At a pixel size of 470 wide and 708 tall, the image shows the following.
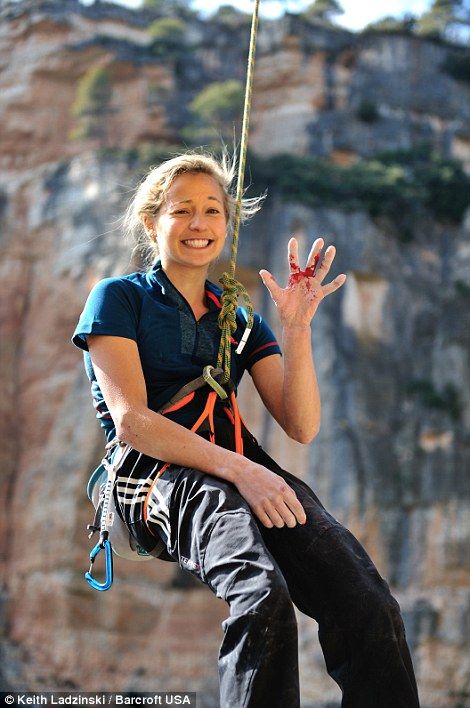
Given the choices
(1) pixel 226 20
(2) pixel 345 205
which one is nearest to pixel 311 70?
(1) pixel 226 20

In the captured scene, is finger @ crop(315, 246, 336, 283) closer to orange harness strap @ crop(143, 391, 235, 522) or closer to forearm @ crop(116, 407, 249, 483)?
orange harness strap @ crop(143, 391, 235, 522)

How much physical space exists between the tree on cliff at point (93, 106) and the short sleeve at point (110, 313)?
89.5 feet

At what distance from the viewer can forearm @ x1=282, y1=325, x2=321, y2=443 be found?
4832mm

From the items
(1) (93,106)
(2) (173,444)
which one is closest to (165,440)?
(2) (173,444)

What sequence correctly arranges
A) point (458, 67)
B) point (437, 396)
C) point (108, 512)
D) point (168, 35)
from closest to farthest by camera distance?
1. point (108, 512)
2. point (437, 396)
3. point (168, 35)
4. point (458, 67)

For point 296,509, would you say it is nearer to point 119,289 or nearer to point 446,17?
point 119,289

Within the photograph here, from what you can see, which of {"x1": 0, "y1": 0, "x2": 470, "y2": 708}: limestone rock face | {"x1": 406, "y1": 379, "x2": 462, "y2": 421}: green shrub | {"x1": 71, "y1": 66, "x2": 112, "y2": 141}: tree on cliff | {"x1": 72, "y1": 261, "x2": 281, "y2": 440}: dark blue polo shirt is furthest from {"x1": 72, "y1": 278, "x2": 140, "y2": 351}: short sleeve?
{"x1": 71, "y1": 66, "x2": 112, "y2": 141}: tree on cliff

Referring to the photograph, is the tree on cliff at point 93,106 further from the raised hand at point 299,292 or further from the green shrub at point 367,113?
the raised hand at point 299,292

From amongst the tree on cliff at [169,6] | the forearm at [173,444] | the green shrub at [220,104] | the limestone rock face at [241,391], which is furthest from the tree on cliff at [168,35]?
the forearm at [173,444]

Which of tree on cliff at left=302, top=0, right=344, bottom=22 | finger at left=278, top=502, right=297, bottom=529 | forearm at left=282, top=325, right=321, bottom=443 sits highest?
tree on cliff at left=302, top=0, right=344, bottom=22

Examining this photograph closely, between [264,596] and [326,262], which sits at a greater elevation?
[326,262]

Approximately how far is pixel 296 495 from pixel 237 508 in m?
0.36

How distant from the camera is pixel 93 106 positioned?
32.0m

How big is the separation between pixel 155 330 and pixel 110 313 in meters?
0.22
